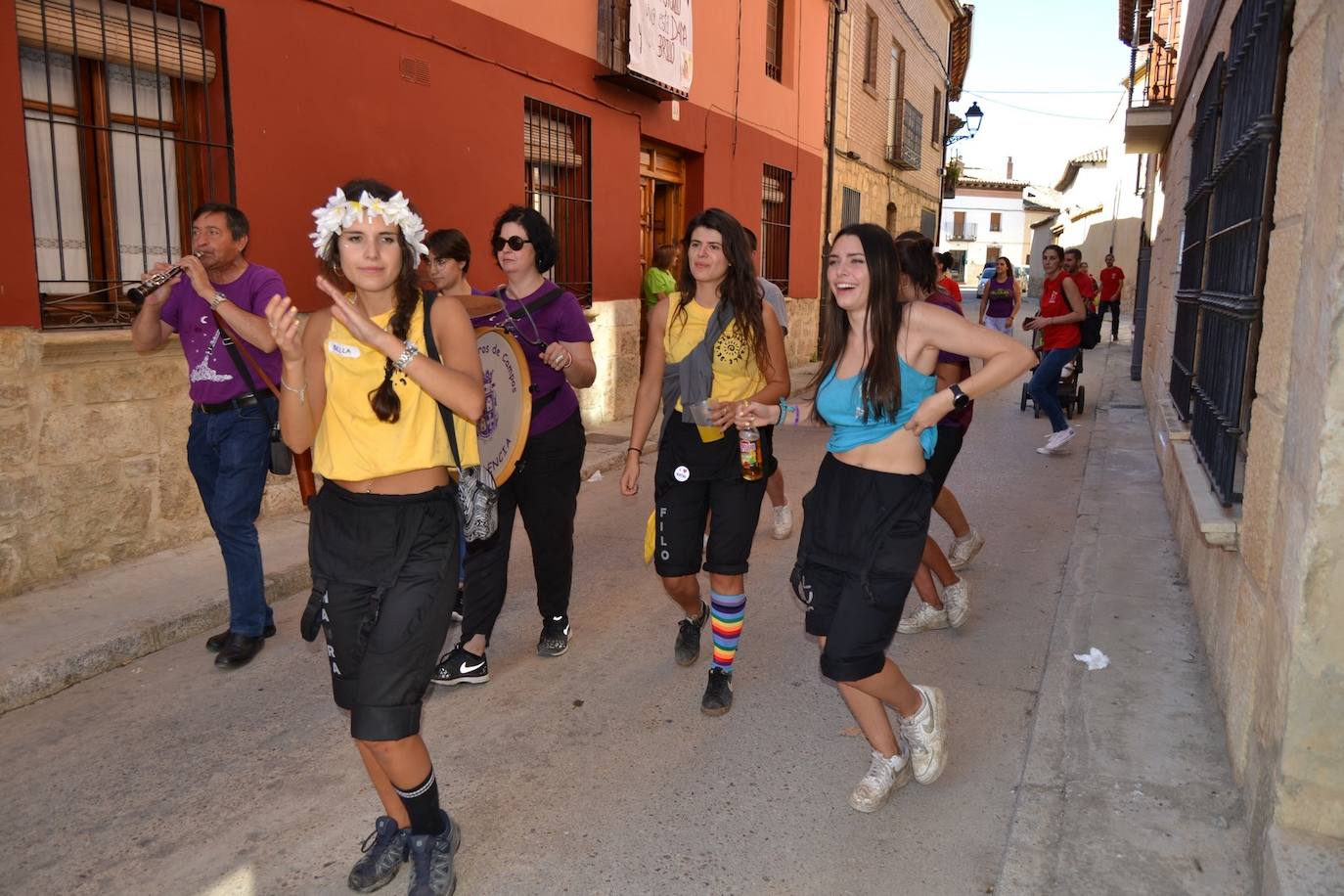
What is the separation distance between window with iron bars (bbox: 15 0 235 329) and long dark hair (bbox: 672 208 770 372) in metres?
3.51

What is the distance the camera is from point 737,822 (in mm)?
3236

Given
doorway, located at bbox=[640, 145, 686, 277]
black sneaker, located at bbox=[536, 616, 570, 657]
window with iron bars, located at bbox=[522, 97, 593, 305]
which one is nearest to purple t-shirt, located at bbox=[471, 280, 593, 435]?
black sneaker, located at bbox=[536, 616, 570, 657]

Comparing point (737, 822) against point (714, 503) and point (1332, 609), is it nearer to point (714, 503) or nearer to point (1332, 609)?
point (714, 503)

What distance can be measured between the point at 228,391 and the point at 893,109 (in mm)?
18832

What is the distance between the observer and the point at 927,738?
338cm

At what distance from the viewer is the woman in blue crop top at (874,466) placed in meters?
3.12

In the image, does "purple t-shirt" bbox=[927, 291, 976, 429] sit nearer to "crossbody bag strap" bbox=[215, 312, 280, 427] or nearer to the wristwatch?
the wristwatch

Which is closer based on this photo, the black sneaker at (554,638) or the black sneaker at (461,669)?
the black sneaker at (461,669)

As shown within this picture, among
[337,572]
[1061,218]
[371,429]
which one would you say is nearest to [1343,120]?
[371,429]

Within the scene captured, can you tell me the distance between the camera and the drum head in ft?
12.5

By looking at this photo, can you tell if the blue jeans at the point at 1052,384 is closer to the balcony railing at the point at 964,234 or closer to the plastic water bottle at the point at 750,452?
the plastic water bottle at the point at 750,452

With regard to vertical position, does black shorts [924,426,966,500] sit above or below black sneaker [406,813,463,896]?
above

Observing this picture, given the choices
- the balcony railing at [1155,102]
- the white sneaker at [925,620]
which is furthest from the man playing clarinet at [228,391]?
the balcony railing at [1155,102]

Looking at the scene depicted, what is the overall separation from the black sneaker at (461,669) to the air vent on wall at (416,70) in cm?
486
